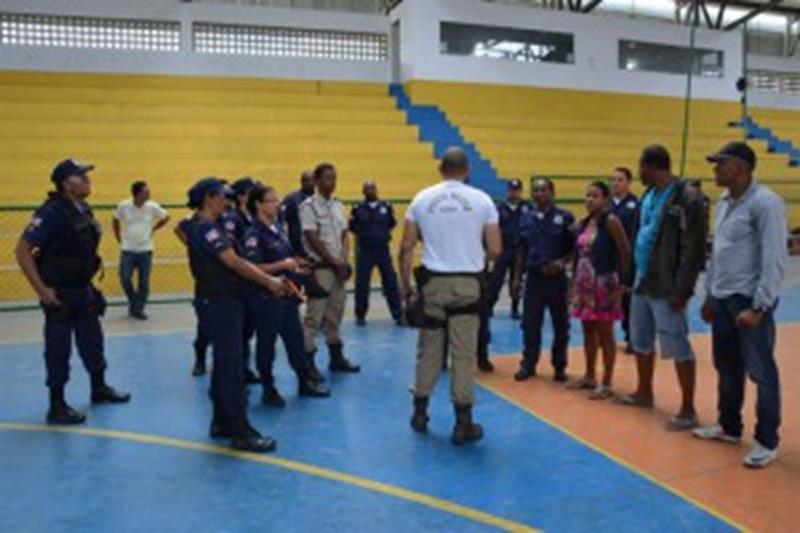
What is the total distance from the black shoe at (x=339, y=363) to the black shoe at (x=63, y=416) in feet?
7.06

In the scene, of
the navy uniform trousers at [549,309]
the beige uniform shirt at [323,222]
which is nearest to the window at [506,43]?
the beige uniform shirt at [323,222]

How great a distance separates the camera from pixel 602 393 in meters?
5.74

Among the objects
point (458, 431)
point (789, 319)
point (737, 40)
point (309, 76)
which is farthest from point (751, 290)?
point (737, 40)

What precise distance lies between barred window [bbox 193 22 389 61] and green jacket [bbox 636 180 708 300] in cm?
1410

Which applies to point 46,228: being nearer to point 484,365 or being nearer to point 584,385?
point 484,365

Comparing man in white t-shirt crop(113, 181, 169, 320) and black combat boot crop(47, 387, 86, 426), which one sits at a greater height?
man in white t-shirt crop(113, 181, 169, 320)

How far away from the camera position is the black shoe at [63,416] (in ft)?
17.3

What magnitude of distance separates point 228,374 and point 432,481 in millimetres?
1383

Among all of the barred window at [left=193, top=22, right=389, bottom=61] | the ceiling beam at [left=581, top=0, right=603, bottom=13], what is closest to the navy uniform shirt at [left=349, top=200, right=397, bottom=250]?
the barred window at [left=193, top=22, right=389, bottom=61]

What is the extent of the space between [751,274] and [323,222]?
3.38m

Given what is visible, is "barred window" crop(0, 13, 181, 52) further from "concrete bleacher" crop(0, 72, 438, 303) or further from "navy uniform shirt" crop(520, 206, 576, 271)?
"navy uniform shirt" crop(520, 206, 576, 271)

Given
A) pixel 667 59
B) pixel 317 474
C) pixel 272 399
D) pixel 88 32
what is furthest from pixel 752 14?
pixel 317 474

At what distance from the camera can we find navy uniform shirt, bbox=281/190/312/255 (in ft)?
22.7

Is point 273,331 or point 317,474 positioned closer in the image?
point 317,474
